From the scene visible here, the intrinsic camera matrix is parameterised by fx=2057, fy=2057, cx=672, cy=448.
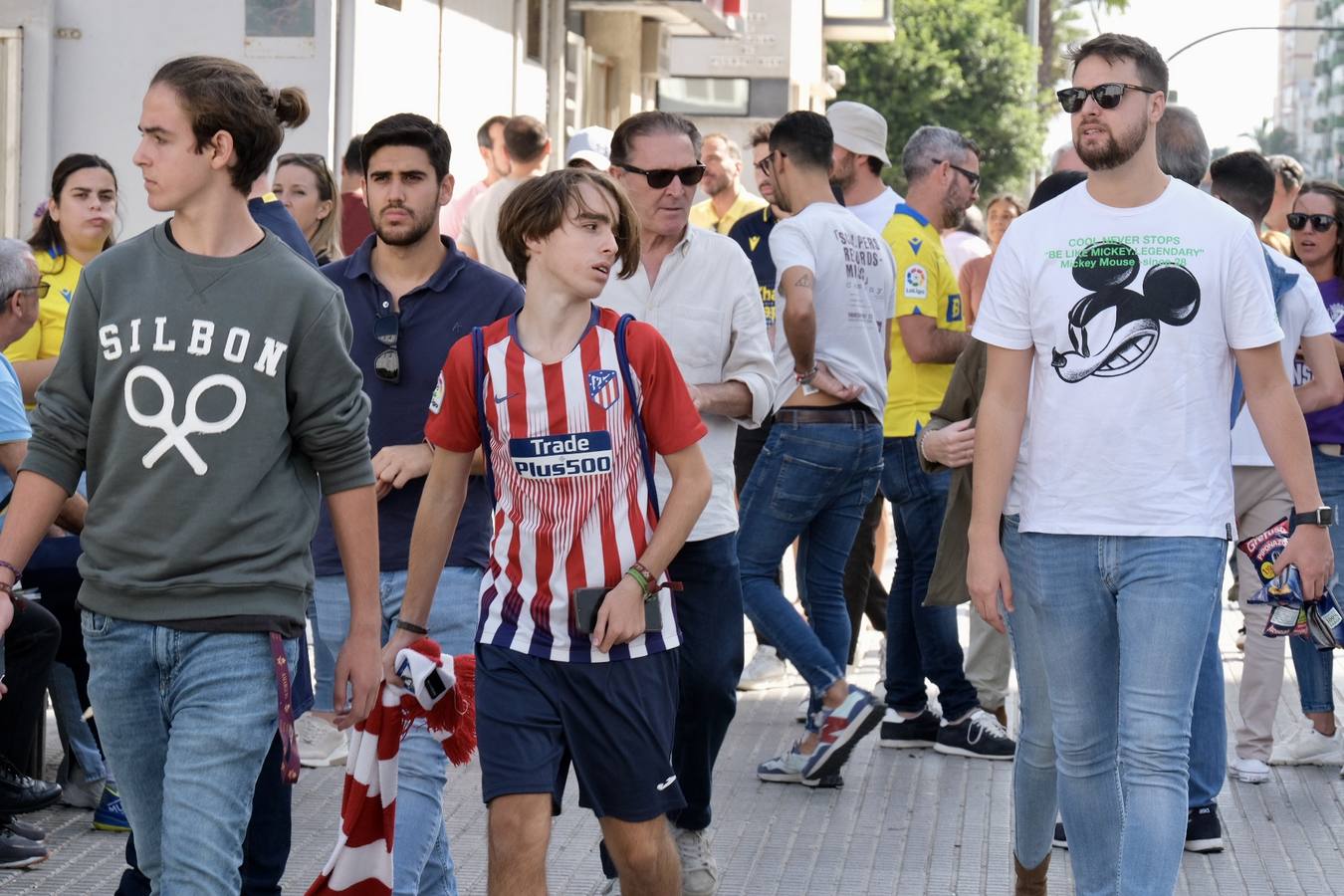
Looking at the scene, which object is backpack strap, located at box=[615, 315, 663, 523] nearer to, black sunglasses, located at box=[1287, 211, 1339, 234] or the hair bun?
the hair bun

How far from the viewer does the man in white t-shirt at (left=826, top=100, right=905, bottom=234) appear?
7965 mm

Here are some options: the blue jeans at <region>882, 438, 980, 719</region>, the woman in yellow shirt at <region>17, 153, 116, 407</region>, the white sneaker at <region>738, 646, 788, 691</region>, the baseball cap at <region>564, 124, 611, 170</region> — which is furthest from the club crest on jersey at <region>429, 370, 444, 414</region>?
the white sneaker at <region>738, 646, 788, 691</region>

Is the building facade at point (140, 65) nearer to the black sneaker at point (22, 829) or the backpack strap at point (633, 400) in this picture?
the black sneaker at point (22, 829)

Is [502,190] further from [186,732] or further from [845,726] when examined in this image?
[186,732]

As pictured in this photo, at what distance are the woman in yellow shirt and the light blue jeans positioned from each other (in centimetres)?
360

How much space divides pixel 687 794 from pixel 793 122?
8.86 feet

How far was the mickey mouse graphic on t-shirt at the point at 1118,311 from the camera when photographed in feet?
14.7

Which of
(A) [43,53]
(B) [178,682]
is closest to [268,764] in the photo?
(B) [178,682]

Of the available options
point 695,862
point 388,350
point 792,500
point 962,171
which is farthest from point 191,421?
point 962,171

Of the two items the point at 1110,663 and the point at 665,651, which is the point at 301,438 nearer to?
the point at 665,651

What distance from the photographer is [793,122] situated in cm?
724

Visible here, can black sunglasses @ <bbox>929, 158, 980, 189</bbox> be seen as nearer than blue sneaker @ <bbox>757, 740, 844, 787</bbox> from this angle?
No

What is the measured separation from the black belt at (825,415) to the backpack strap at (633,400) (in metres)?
2.62

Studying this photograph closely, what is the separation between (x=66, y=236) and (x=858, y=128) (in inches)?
118
